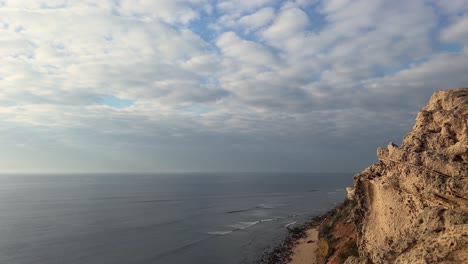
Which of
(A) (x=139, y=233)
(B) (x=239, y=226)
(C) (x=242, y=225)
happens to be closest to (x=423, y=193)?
(A) (x=139, y=233)

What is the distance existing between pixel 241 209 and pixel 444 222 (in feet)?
326

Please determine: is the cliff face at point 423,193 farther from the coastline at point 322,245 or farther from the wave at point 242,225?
the wave at point 242,225

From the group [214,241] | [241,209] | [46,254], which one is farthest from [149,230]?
[241,209]

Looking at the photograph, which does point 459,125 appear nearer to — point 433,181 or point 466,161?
point 466,161

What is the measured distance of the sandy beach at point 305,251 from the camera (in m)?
41.6

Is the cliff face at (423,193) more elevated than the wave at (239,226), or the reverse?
the cliff face at (423,193)

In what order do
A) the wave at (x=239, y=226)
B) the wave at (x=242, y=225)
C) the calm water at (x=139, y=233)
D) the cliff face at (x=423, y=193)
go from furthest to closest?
→ the wave at (x=242, y=225) < the wave at (x=239, y=226) < the calm water at (x=139, y=233) < the cliff face at (x=423, y=193)

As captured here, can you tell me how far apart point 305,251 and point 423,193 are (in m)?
38.0

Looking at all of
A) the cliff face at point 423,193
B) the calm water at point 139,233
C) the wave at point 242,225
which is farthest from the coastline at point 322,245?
the wave at point 242,225

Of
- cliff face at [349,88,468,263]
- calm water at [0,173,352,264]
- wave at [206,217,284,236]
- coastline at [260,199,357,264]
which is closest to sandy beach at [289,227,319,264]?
coastline at [260,199,357,264]

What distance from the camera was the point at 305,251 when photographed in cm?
4619

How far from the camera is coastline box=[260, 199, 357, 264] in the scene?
31.7 metres

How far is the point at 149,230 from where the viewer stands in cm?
7050

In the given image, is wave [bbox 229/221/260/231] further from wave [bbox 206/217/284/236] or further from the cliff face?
the cliff face
